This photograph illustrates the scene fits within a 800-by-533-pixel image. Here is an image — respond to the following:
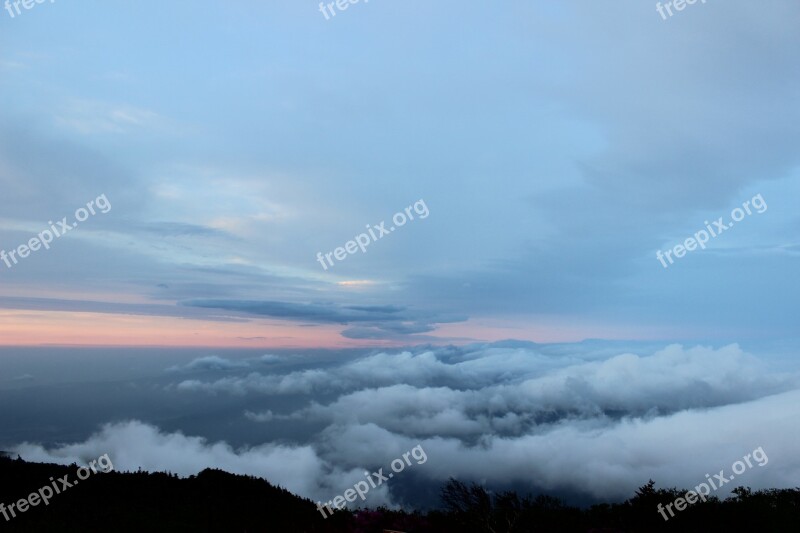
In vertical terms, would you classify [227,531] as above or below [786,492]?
above

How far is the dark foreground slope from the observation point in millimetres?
16234

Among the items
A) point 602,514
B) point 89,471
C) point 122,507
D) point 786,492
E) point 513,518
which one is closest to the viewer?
point 513,518

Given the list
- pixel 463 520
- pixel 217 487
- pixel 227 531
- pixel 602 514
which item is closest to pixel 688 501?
pixel 602 514

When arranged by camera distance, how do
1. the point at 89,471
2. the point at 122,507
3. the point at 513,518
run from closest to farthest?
the point at 513,518, the point at 122,507, the point at 89,471

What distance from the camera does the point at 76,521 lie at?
17.1 m

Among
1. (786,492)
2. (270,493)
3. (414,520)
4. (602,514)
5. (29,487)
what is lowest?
(786,492)

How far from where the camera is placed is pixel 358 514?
17109 mm

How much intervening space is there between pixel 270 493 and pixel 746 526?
1528 cm

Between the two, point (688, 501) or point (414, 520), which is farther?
point (688, 501)

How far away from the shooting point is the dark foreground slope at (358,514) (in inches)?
639

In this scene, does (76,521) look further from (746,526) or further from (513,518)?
(746,526)

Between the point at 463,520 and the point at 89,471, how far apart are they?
49.5 feet

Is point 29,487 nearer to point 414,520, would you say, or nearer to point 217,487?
point 217,487

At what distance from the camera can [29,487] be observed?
2127cm
